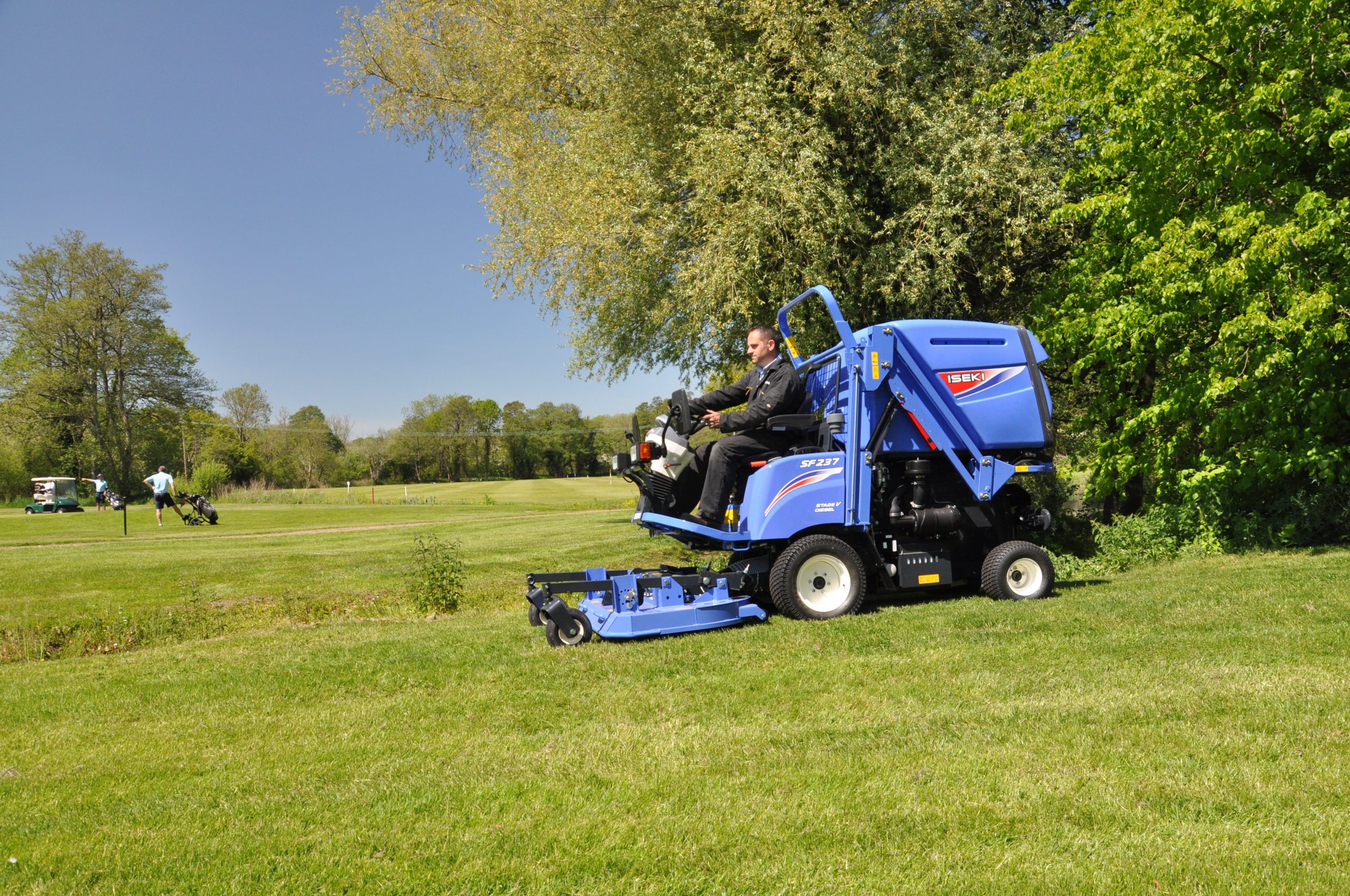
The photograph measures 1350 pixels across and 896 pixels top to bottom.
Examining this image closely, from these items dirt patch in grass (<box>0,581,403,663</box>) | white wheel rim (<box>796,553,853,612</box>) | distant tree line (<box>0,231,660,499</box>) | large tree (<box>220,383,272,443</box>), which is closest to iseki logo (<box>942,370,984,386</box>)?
white wheel rim (<box>796,553,853,612</box>)

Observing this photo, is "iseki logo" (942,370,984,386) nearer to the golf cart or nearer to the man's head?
the man's head

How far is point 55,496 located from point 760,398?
2115 inches

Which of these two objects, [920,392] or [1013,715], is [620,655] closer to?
[1013,715]

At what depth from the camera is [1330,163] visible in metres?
11.7

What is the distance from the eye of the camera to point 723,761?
4316 millimetres

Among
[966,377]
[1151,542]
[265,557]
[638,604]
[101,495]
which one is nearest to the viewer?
[638,604]

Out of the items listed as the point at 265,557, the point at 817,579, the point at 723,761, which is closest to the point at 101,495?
the point at 265,557

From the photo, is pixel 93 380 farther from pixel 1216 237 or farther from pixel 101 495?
pixel 1216 237

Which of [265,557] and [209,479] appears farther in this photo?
[209,479]

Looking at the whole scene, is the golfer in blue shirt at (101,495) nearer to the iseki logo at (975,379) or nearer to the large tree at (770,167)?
the large tree at (770,167)

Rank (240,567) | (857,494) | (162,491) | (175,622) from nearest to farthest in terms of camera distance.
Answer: (857,494), (175,622), (240,567), (162,491)

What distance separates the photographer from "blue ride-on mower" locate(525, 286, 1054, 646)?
7402mm

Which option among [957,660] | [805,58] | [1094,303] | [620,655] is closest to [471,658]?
[620,655]

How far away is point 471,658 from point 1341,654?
553 centimetres
